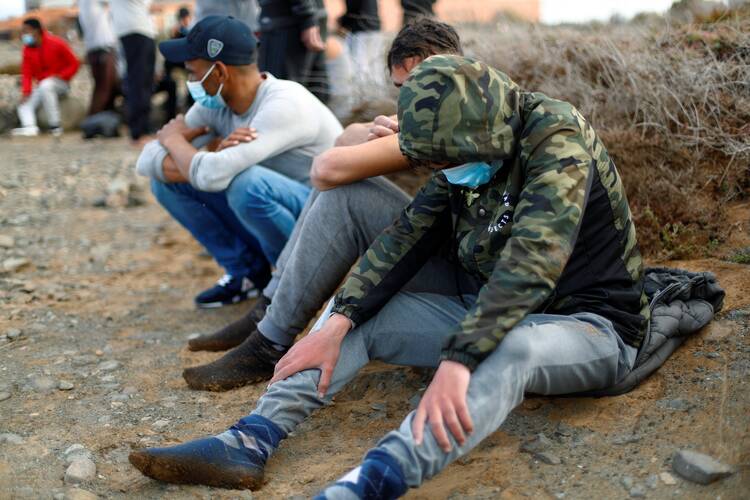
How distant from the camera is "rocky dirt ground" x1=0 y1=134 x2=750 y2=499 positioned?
2.32m

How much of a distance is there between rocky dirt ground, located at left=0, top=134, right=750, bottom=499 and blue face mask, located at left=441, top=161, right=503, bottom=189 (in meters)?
0.79

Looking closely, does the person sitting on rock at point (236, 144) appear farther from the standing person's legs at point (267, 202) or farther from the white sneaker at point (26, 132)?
the white sneaker at point (26, 132)

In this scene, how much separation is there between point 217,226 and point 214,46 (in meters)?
0.91

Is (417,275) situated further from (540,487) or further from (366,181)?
(540,487)

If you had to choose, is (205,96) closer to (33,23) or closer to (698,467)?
(698,467)

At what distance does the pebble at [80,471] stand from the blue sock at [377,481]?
3.01ft

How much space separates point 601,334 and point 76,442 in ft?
5.70

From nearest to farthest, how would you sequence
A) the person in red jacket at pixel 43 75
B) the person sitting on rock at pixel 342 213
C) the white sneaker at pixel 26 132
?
the person sitting on rock at pixel 342 213 < the person in red jacket at pixel 43 75 < the white sneaker at pixel 26 132

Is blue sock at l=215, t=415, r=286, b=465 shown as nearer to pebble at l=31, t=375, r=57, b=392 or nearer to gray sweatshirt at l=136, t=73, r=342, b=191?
pebble at l=31, t=375, r=57, b=392

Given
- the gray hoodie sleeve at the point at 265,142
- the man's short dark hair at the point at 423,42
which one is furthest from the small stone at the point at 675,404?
the gray hoodie sleeve at the point at 265,142

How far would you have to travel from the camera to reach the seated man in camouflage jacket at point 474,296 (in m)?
2.04

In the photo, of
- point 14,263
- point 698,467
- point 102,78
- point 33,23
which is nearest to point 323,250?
point 698,467

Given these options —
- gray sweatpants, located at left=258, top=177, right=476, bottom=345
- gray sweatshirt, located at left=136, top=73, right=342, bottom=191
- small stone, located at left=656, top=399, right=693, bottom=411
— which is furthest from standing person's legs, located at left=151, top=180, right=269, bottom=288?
small stone, located at left=656, top=399, right=693, bottom=411

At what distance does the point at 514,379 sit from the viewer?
2.09 meters
